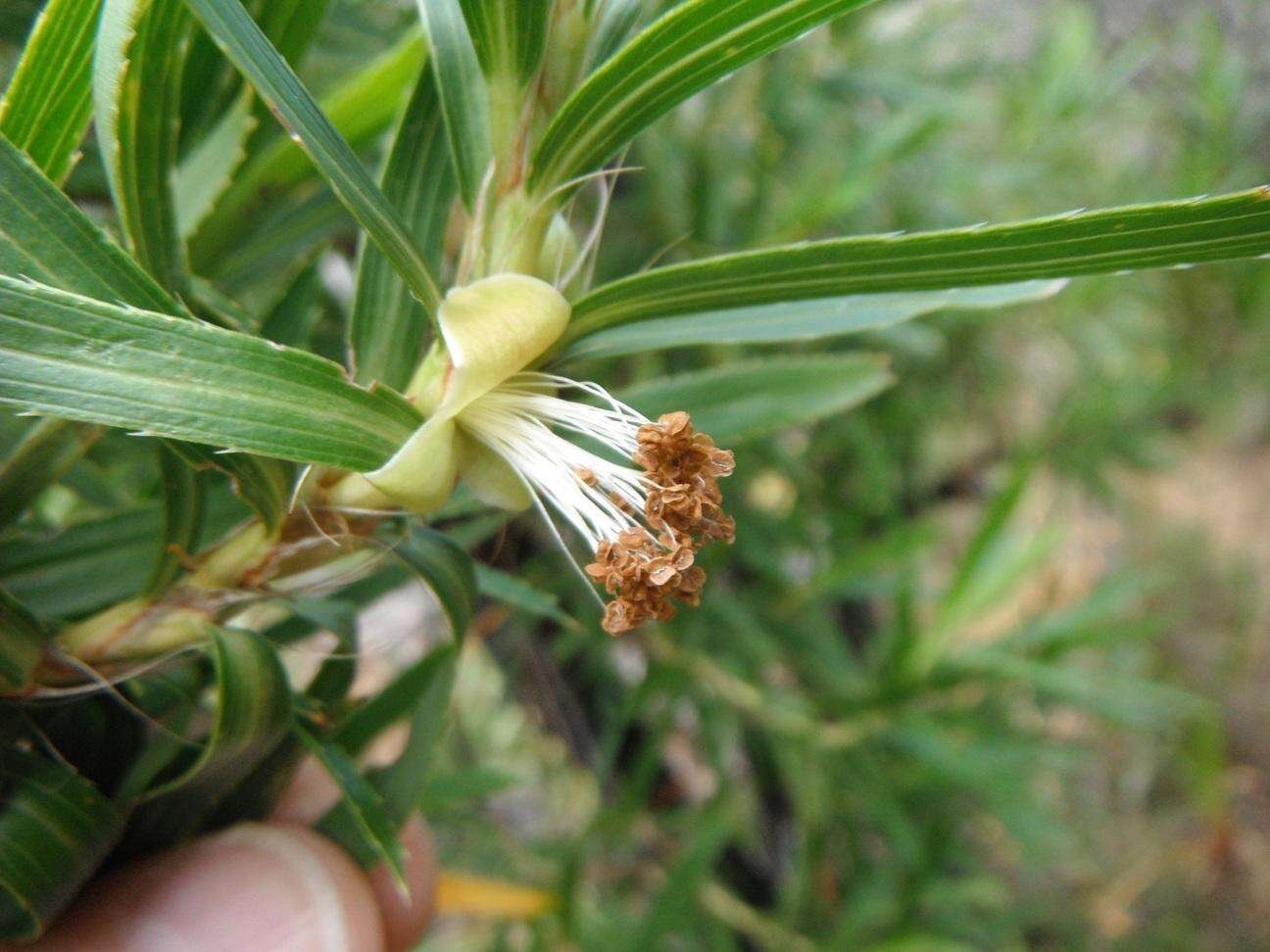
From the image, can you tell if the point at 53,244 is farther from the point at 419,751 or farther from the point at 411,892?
the point at 411,892

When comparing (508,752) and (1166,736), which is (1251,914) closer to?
(1166,736)

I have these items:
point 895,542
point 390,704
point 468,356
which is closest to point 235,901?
point 390,704

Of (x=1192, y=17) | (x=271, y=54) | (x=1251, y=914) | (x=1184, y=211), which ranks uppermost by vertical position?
(x=271, y=54)

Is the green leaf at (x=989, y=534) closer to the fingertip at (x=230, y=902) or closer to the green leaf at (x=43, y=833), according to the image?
the fingertip at (x=230, y=902)

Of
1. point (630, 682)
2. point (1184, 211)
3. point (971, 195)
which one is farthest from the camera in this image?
point (971, 195)

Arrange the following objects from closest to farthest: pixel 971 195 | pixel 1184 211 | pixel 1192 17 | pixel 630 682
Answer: pixel 1184 211 < pixel 630 682 < pixel 971 195 < pixel 1192 17

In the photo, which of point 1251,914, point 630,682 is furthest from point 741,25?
point 1251,914

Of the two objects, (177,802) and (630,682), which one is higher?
(177,802)
